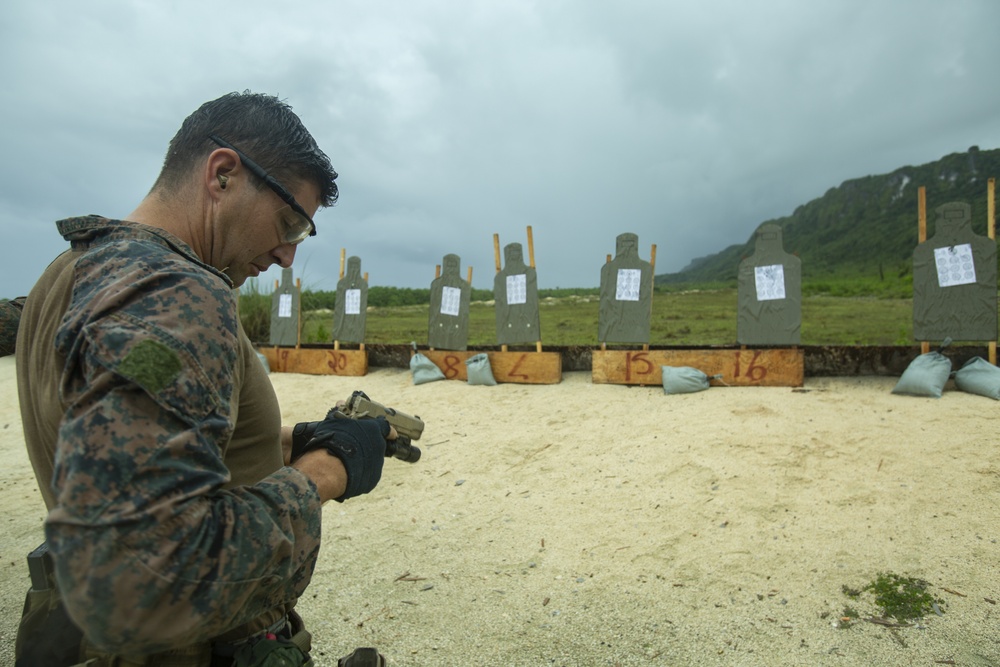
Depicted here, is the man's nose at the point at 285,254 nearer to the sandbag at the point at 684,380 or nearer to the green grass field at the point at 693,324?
the sandbag at the point at 684,380

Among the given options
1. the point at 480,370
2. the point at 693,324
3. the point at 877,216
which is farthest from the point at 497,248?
the point at 877,216

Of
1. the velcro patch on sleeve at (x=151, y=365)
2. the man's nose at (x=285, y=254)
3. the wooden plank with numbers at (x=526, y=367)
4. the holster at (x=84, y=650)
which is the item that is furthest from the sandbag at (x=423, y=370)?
the velcro patch on sleeve at (x=151, y=365)

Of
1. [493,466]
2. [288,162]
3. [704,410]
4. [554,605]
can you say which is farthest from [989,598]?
[288,162]

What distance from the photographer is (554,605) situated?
259cm

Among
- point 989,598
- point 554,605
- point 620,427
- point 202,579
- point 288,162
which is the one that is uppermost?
point 288,162

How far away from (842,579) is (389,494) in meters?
2.55

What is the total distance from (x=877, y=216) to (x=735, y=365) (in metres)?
54.2

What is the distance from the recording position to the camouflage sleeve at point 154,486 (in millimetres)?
727

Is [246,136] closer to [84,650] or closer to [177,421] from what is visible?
[177,421]

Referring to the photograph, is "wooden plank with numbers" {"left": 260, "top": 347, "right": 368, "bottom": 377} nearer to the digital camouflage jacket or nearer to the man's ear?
the man's ear

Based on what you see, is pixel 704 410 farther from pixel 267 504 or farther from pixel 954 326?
pixel 267 504

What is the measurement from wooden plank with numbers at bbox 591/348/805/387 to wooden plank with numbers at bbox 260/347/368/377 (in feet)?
11.1

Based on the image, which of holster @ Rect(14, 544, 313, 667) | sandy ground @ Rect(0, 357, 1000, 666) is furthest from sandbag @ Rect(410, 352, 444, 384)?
holster @ Rect(14, 544, 313, 667)

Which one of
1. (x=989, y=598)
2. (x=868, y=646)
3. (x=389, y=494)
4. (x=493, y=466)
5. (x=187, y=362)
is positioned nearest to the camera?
(x=187, y=362)
